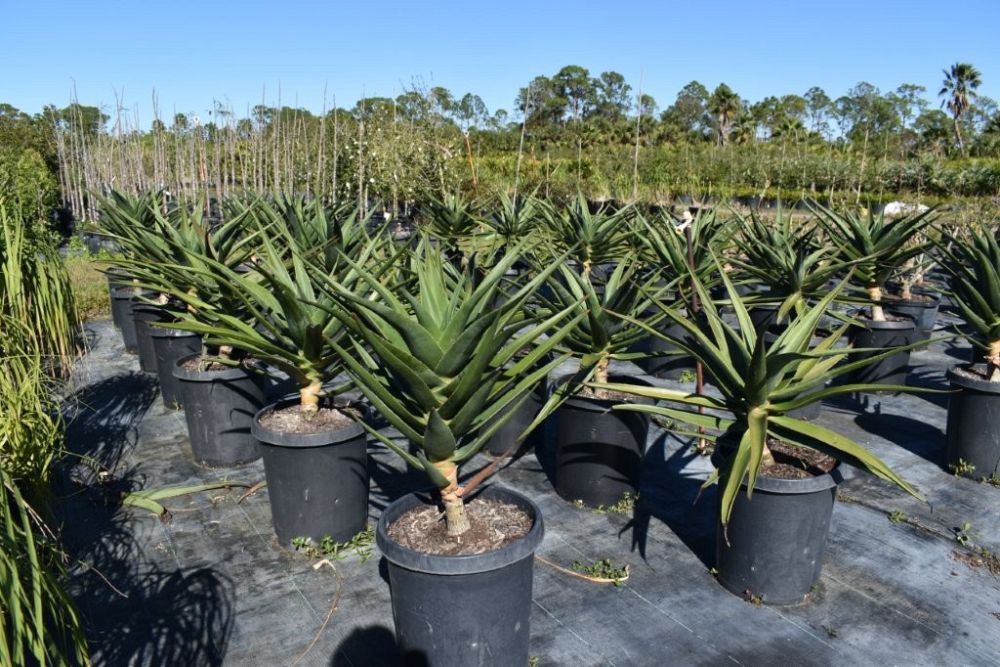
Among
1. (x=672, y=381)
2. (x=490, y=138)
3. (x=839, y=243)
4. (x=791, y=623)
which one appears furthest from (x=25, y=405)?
(x=490, y=138)

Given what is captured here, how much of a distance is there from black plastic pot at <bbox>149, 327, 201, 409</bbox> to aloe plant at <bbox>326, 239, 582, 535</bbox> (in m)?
3.19

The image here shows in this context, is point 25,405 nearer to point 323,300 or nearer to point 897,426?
point 323,300

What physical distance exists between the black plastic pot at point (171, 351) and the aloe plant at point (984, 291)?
5.07m

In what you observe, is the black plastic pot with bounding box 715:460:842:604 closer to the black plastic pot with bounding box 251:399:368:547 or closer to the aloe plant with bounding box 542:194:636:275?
the black plastic pot with bounding box 251:399:368:547

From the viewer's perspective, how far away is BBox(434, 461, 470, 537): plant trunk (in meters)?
2.52

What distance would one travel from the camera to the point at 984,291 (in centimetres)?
432

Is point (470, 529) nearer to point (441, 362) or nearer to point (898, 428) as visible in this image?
point (441, 362)

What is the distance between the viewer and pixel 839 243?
553cm

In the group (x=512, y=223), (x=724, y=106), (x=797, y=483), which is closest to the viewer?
(x=797, y=483)

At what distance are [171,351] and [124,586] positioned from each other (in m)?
2.52

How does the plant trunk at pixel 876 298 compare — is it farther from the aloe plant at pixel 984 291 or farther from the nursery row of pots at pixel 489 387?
the aloe plant at pixel 984 291

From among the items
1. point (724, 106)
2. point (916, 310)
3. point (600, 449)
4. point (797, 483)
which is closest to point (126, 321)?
point (600, 449)

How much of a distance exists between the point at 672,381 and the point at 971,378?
2.35 metres

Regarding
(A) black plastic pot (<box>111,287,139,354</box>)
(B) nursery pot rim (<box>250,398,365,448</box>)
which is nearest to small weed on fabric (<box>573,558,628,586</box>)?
(B) nursery pot rim (<box>250,398,365,448</box>)
